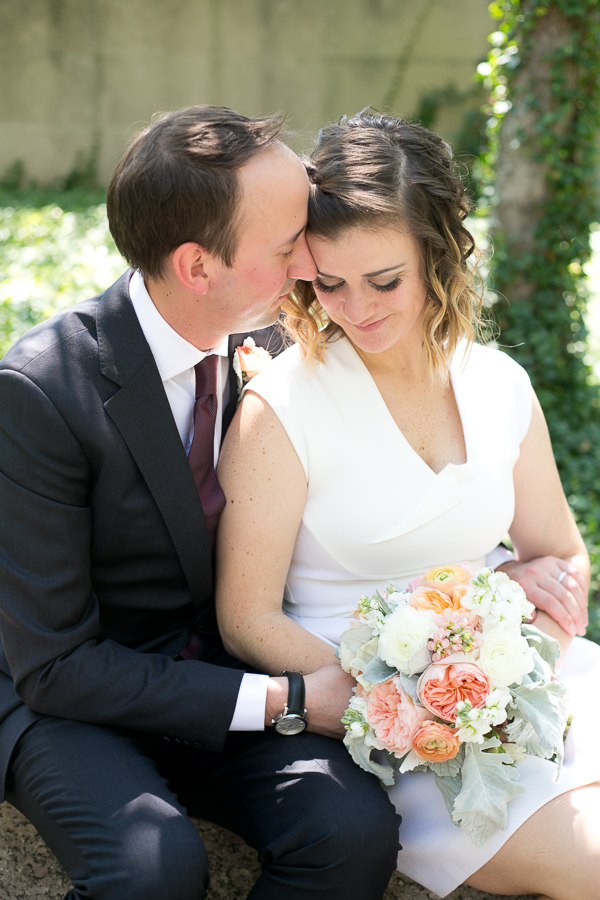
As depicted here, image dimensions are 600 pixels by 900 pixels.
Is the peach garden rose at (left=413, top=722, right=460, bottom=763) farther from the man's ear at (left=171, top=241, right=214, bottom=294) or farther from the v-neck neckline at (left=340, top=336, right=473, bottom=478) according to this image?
the man's ear at (left=171, top=241, right=214, bottom=294)

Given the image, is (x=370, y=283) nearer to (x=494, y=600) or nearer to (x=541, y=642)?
(x=494, y=600)

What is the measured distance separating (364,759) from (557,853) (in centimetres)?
48

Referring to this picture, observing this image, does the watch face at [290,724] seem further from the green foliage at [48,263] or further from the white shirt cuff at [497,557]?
the green foliage at [48,263]

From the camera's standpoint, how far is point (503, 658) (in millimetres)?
1789

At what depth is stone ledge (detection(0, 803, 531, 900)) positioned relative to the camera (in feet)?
7.00

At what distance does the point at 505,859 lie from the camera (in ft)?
6.18

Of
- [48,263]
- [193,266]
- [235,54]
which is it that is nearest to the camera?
[193,266]

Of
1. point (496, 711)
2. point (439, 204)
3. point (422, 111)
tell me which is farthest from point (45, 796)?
point (422, 111)

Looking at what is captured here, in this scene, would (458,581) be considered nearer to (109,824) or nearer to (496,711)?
(496,711)

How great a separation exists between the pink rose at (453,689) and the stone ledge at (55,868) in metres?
0.63

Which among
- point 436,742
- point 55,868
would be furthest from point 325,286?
point 55,868

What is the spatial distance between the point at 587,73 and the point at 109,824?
18.3 ft

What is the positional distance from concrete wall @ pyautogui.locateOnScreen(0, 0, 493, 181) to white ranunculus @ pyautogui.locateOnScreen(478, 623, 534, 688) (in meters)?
9.61

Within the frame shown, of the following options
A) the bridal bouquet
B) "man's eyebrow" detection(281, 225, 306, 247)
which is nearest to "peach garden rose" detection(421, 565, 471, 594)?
the bridal bouquet
